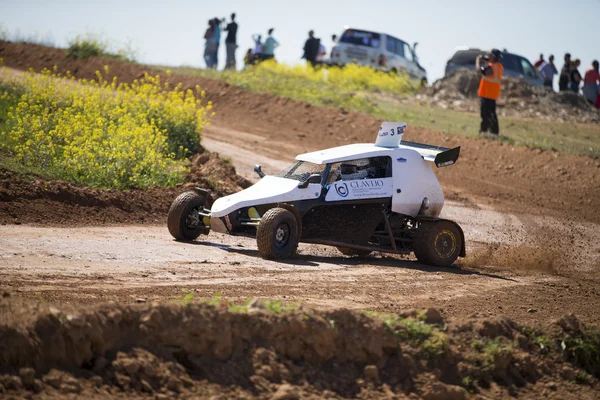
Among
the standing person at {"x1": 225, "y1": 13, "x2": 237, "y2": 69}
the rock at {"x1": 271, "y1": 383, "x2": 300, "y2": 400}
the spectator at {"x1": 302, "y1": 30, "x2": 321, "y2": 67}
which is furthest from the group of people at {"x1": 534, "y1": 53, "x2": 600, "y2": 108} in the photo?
the rock at {"x1": 271, "y1": 383, "x2": 300, "y2": 400}

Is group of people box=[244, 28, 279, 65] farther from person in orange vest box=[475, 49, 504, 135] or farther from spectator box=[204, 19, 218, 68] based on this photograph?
person in orange vest box=[475, 49, 504, 135]

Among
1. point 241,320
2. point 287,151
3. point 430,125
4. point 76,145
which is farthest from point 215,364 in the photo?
point 430,125

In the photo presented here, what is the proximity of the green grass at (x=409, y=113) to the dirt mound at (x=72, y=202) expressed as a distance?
12554 mm

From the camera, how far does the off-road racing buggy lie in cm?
1361

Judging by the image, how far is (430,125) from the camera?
28578mm

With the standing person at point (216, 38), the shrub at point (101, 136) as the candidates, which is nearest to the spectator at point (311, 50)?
the standing person at point (216, 38)

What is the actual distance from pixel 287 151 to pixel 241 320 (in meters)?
17.3

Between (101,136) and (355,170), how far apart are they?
659 cm

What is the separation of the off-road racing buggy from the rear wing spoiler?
18 mm

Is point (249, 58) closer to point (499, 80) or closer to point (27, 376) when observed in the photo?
point (499, 80)

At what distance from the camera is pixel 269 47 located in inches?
1458

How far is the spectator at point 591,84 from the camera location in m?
34.4

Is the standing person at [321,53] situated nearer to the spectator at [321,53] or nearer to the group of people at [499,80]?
the spectator at [321,53]

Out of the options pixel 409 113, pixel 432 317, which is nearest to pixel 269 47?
pixel 409 113
